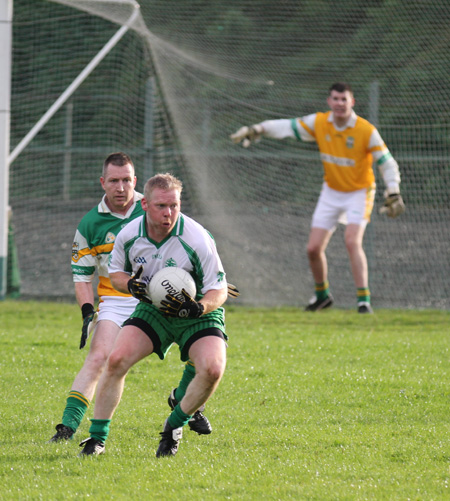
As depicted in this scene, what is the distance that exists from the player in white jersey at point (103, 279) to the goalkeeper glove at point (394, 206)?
4630 millimetres

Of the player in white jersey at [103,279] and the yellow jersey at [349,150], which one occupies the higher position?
the yellow jersey at [349,150]

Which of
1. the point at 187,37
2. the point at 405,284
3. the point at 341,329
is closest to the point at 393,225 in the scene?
the point at 405,284

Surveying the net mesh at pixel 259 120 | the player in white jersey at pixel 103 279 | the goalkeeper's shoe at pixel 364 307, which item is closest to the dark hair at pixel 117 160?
the player in white jersey at pixel 103 279

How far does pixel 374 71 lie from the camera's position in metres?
16.2

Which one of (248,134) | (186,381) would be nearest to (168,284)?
(186,381)

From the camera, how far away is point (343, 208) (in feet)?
31.8

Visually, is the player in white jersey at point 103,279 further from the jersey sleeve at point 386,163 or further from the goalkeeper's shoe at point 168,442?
the jersey sleeve at point 386,163

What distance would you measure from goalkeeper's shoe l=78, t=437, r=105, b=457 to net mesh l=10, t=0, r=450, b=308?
6394 mm

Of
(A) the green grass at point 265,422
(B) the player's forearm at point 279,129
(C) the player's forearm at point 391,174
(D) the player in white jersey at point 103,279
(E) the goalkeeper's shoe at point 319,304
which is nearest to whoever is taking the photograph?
(A) the green grass at point 265,422

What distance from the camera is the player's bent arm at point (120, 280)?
456 centimetres

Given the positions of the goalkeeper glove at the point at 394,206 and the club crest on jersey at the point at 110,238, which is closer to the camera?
the club crest on jersey at the point at 110,238

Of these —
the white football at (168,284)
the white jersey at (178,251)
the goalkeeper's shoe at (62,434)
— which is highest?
the white jersey at (178,251)

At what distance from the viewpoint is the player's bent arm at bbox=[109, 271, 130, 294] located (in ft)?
15.0

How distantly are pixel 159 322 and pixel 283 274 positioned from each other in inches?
302
